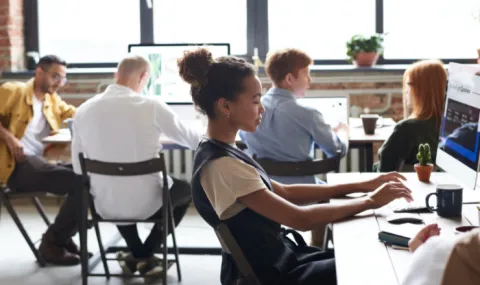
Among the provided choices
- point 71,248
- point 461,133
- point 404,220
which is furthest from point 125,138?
point 404,220

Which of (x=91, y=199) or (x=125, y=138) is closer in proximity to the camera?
(x=125, y=138)

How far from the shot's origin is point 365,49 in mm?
5641

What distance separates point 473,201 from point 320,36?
3436 mm

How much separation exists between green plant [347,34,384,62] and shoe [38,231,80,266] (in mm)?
2385

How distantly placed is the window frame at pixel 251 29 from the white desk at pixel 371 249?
324 cm

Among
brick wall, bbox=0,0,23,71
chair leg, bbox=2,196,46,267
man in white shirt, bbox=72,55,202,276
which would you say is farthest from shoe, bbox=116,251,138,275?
brick wall, bbox=0,0,23,71

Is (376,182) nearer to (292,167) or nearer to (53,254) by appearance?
(292,167)

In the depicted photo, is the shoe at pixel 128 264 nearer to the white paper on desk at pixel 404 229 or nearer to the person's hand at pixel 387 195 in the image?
the person's hand at pixel 387 195

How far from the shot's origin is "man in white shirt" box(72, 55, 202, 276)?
399 cm

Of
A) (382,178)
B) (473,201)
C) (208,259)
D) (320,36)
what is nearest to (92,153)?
(208,259)

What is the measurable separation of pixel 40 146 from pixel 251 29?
183 centimetres

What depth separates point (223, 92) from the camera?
2.35 m

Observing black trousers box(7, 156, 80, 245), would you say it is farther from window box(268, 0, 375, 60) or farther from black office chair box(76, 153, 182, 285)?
→ window box(268, 0, 375, 60)

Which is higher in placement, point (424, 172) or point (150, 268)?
point (424, 172)
